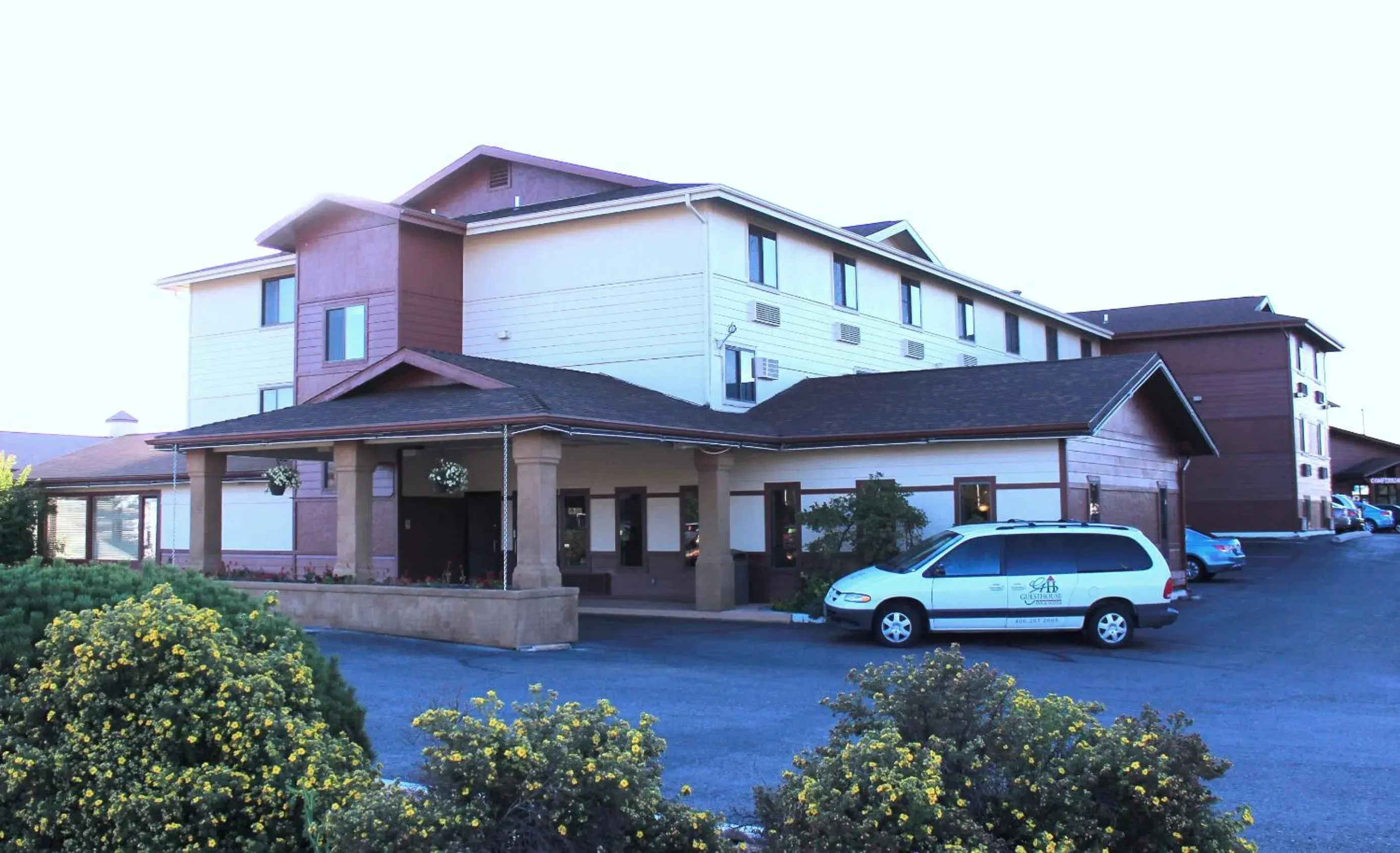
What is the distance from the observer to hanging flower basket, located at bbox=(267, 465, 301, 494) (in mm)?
24219

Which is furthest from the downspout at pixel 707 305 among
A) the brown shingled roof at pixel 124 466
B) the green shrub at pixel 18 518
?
the green shrub at pixel 18 518

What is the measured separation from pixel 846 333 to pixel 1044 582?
39.2 ft

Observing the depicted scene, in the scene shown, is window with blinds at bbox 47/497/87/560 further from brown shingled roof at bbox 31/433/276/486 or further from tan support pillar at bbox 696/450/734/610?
tan support pillar at bbox 696/450/734/610

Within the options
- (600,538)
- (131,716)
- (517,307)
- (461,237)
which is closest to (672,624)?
(600,538)

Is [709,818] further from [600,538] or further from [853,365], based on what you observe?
[853,365]

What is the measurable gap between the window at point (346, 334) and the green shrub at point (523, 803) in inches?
879

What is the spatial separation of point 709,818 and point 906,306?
2632 cm

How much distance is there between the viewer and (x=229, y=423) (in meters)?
22.8

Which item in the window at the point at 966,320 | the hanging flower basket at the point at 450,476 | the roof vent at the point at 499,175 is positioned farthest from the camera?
the window at the point at 966,320

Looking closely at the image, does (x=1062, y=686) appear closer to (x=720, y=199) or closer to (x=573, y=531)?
(x=720, y=199)

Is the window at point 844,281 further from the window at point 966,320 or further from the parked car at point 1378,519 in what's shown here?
the parked car at point 1378,519

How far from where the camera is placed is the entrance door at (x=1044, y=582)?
1700 centimetres

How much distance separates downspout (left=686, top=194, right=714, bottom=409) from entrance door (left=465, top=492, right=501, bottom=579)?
618cm

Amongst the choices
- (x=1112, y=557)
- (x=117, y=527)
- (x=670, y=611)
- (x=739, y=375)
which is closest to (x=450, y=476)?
(x=670, y=611)
